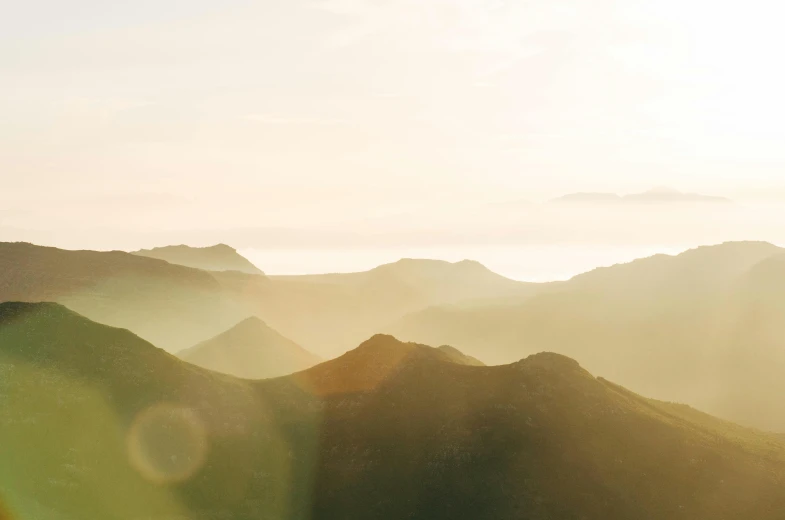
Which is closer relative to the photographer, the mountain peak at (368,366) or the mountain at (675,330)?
the mountain peak at (368,366)

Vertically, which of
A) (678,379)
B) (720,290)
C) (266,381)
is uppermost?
(720,290)

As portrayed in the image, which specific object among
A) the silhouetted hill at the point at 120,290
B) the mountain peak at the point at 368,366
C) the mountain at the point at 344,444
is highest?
the silhouetted hill at the point at 120,290

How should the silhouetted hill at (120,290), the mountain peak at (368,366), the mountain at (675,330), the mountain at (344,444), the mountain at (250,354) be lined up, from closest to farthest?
the mountain at (344,444), the mountain peak at (368,366), the mountain at (250,354), the mountain at (675,330), the silhouetted hill at (120,290)

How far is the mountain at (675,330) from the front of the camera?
12950 centimetres

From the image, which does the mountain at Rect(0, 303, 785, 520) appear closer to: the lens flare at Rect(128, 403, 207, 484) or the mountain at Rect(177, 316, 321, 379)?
the lens flare at Rect(128, 403, 207, 484)

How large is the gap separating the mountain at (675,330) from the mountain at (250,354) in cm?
6473

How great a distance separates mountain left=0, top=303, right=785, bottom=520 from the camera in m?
47.9

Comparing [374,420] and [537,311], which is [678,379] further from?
[374,420]

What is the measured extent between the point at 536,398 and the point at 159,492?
107ft

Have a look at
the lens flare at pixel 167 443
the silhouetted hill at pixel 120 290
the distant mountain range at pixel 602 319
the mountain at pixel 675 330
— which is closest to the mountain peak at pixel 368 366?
the lens flare at pixel 167 443

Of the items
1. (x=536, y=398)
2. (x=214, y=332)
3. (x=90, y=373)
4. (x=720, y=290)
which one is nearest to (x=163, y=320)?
(x=214, y=332)

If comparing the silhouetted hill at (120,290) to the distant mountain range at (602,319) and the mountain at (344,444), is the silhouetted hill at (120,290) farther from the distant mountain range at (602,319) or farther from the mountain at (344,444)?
the mountain at (344,444)

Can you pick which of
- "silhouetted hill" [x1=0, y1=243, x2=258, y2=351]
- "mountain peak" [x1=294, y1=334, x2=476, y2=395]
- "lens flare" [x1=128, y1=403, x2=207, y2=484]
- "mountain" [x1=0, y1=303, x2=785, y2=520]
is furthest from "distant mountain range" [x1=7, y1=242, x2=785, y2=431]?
"lens flare" [x1=128, y1=403, x2=207, y2=484]

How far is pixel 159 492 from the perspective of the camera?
48312mm
